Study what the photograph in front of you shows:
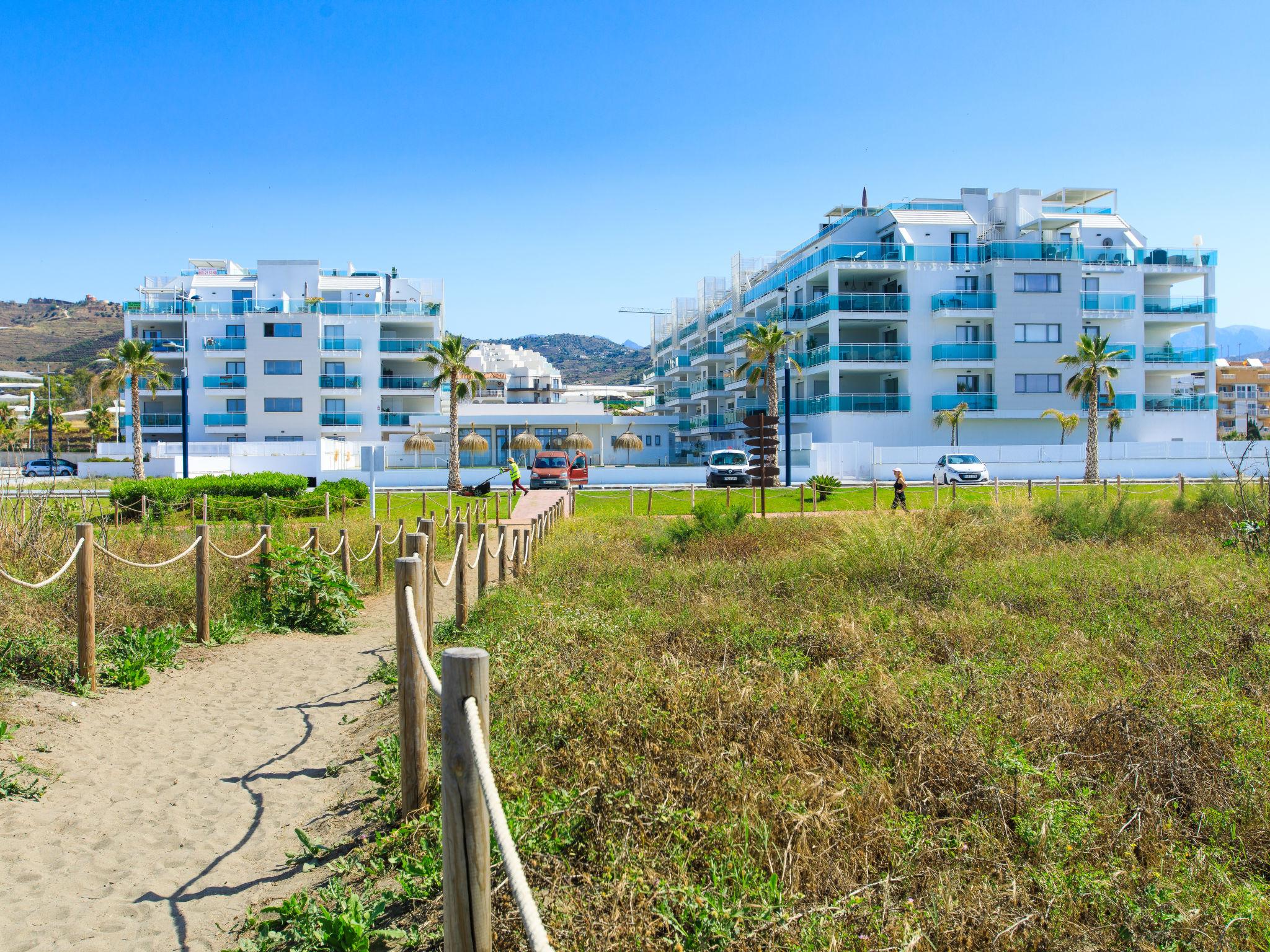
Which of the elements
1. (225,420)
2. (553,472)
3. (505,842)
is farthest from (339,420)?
(505,842)

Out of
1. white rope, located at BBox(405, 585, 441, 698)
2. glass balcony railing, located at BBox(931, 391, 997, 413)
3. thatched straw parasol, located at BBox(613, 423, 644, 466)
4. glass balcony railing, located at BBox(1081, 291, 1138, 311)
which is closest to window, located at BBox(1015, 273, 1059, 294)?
glass balcony railing, located at BBox(1081, 291, 1138, 311)

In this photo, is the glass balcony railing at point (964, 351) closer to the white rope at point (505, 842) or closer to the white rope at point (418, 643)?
the white rope at point (418, 643)

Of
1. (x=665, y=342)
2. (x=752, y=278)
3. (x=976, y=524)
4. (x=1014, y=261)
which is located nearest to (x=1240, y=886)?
(x=976, y=524)

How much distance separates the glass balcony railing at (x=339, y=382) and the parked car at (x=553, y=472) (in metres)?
26.2

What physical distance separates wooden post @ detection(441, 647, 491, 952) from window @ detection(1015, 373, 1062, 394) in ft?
189

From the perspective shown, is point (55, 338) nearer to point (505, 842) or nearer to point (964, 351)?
point (964, 351)

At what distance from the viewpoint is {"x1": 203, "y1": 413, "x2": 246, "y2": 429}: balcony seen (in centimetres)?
5928

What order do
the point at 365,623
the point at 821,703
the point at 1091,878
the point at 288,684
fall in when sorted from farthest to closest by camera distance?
the point at 365,623 → the point at 288,684 → the point at 821,703 → the point at 1091,878

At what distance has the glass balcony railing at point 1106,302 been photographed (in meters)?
55.9

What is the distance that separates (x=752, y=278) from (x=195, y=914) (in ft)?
238

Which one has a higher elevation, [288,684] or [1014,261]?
[1014,261]

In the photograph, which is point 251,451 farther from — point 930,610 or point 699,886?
point 699,886

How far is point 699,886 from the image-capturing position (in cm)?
382

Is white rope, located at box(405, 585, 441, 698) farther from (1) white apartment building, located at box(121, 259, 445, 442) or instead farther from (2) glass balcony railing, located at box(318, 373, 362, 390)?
(2) glass balcony railing, located at box(318, 373, 362, 390)
